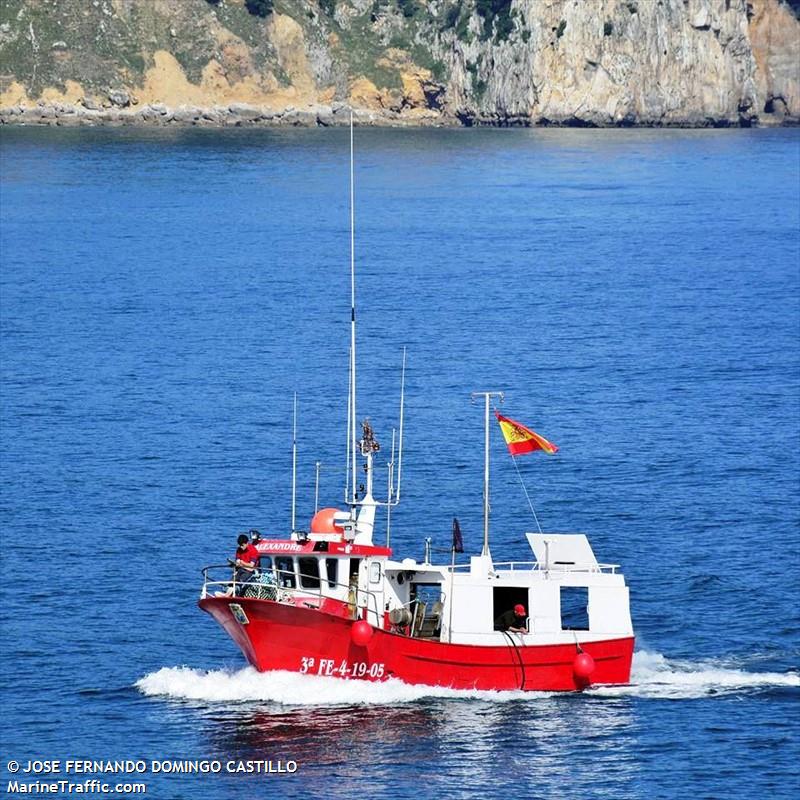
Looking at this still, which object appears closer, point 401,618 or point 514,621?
point 401,618

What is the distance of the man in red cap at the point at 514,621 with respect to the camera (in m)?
51.8

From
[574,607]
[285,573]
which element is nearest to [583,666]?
[285,573]

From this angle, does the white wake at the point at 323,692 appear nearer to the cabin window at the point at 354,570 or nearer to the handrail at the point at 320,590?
the handrail at the point at 320,590

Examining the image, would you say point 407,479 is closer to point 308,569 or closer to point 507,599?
point 507,599

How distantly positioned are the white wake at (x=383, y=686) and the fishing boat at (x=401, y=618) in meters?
0.28

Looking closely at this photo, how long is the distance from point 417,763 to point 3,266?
105478 mm

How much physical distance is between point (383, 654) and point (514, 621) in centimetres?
399

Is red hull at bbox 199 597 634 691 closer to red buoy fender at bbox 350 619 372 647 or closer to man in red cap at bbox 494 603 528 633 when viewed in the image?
red buoy fender at bbox 350 619 372 647

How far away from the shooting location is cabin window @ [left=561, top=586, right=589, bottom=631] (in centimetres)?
Result: 5922

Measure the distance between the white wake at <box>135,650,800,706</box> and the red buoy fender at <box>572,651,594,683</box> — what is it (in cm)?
80

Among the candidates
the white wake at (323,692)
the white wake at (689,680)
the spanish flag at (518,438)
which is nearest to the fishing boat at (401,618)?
the white wake at (323,692)

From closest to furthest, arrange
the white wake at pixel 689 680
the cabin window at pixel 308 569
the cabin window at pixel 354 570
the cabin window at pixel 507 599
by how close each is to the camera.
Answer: the cabin window at pixel 308 569 < the cabin window at pixel 354 570 < the cabin window at pixel 507 599 < the white wake at pixel 689 680

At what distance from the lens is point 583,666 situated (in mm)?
51031

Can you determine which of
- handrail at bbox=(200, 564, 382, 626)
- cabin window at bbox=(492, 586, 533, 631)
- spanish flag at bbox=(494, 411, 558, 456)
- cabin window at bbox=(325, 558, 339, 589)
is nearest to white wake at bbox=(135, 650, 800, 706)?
handrail at bbox=(200, 564, 382, 626)
